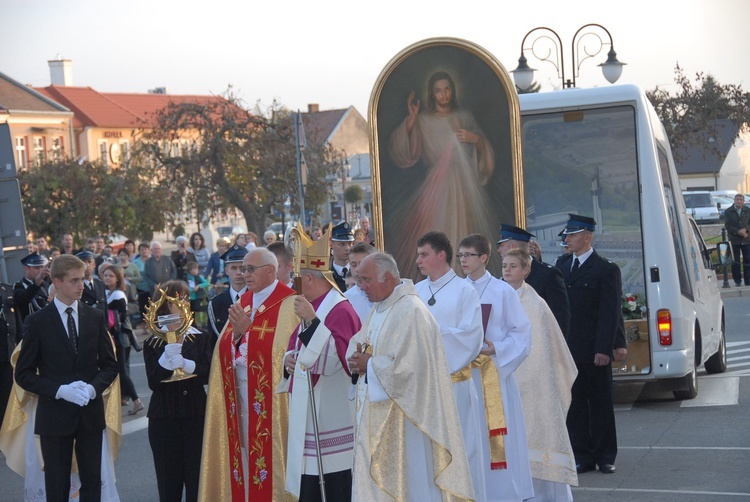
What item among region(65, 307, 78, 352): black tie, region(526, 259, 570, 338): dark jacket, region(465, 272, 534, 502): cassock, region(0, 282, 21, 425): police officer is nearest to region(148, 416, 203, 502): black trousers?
region(65, 307, 78, 352): black tie

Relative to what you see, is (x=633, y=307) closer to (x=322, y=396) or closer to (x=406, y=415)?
(x=322, y=396)

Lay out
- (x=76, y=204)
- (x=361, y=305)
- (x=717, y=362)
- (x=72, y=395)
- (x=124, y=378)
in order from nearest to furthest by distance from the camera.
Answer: (x=72, y=395) < (x=361, y=305) < (x=124, y=378) < (x=717, y=362) < (x=76, y=204)

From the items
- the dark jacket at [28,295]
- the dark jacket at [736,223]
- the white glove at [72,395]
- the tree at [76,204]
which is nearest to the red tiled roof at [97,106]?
the tree at [76,204]

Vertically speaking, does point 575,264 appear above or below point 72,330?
above

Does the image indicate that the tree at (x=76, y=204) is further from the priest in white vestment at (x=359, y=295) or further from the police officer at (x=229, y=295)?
the priest in white vestment at (x=359, y=295)

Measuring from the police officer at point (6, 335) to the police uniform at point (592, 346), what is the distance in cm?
528

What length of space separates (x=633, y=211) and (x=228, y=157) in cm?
1809

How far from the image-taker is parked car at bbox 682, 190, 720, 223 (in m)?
44.6

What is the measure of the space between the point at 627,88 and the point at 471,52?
64.6 inches

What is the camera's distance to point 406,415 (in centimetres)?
621

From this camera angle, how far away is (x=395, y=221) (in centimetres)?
1138

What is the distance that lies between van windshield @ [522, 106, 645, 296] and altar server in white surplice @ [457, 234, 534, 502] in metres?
4.33

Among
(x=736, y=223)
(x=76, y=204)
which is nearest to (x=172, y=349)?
(x=736, y=223)

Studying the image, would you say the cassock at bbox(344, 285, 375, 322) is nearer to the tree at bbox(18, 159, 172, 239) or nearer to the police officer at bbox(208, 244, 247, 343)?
the police officer at bbox(208, 244, 247, 343)
